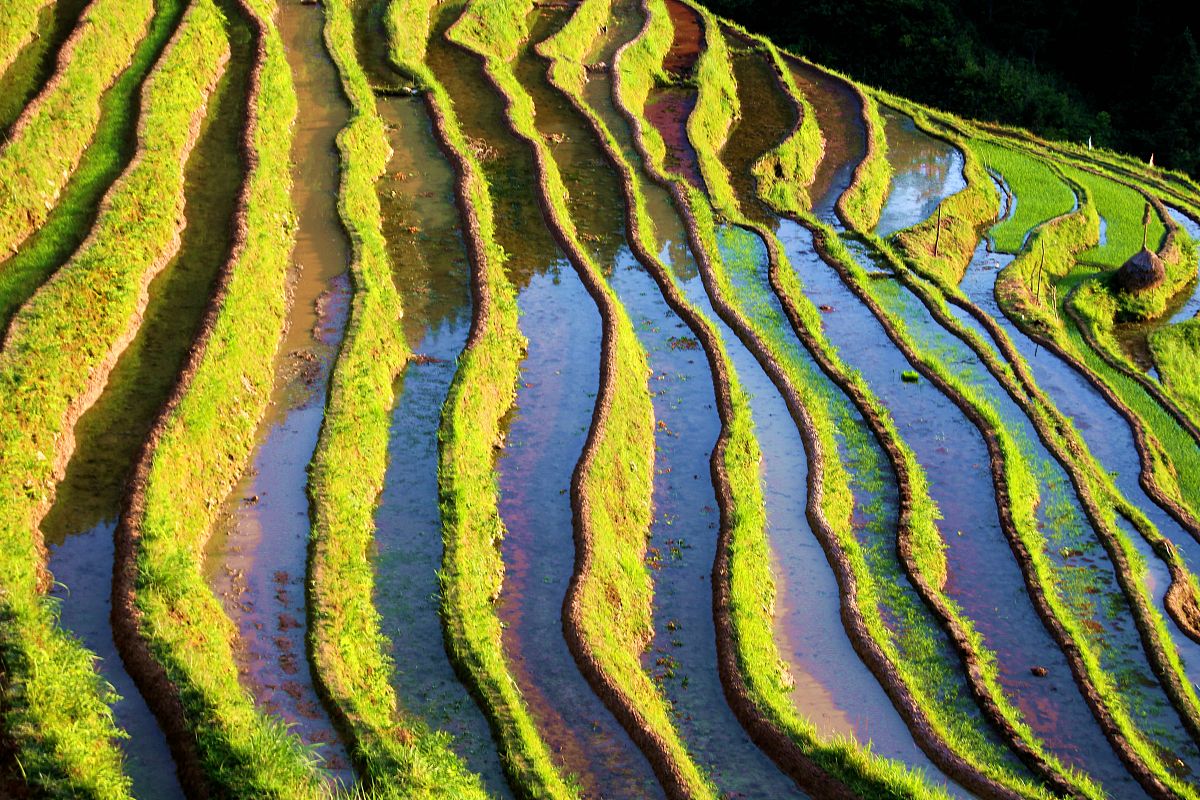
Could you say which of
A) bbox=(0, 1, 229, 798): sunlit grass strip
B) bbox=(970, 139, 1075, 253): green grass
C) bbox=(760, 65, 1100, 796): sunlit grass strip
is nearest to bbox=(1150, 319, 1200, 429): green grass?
bbox=(970, 139, 1075, 253): green grass

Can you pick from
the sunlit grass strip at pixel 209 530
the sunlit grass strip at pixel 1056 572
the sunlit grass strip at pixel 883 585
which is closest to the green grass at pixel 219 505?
the sunlit grass strip at pixel 209 530

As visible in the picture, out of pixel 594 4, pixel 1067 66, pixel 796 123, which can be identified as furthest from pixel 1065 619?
pixel 1067 66

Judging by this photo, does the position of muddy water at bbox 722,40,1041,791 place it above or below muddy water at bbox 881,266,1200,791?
below

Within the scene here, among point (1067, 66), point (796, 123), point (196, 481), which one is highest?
point (1067, 66)

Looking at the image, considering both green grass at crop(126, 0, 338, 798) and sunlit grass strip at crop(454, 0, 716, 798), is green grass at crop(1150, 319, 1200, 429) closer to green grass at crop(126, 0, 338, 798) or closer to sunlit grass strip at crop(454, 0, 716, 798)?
sunlit grass strip at crop(454, 0, 716, 798)

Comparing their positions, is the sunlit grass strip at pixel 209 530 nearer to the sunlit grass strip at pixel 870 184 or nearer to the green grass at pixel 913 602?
the green grass at pixel 913 602

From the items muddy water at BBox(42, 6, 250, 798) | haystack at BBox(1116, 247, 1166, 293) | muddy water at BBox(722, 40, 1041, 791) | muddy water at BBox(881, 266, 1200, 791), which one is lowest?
muddy water at BBox(42, 6, 250, 798)

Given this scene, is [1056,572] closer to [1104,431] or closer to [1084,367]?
[1104,431]

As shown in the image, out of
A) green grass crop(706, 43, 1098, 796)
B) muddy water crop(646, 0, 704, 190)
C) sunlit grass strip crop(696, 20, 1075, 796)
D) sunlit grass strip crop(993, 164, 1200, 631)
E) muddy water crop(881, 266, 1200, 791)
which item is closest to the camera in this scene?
sunlit grass strip crop(696, 20, 1075, 796)

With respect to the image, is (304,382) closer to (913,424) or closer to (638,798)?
(638,798)
